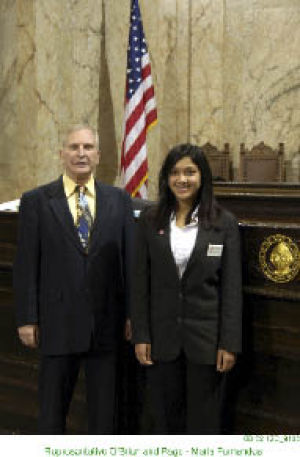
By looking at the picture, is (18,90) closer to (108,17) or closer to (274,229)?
(108,17)

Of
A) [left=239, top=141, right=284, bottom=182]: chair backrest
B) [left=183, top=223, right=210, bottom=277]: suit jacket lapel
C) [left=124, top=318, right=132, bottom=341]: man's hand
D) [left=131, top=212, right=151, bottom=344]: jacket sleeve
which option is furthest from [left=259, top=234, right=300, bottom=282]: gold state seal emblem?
[left=239, top=141, right=284, bottom=182]: chair backrest

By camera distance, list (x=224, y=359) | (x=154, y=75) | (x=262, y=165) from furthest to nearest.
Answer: (x=154, y=75)
(x=262, y=165)
(x=224, y=359)

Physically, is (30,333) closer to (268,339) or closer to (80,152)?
(80,152)

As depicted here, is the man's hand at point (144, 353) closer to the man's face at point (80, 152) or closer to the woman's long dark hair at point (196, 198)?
the woman's long dark hair at point (196, 198)

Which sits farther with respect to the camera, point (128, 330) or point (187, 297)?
point (128, 330)

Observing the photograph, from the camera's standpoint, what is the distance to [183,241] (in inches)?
111

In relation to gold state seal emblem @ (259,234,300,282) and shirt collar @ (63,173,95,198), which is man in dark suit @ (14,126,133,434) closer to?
shirt collar @ (63,173,95,198)

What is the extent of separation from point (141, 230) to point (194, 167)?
35cm

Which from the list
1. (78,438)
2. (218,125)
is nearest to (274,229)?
(78,438)

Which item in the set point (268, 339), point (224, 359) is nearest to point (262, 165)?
point (268, 339)

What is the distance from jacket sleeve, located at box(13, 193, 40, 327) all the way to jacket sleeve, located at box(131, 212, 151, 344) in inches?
17.8

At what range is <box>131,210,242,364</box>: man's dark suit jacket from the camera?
2.75 metres

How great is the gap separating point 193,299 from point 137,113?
470cm

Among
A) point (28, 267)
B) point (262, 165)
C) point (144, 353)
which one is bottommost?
point (144, 353)
